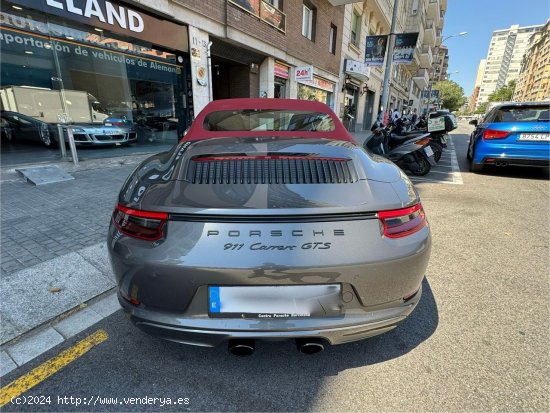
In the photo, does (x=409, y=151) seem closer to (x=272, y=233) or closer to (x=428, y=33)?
(x=272, y=233)

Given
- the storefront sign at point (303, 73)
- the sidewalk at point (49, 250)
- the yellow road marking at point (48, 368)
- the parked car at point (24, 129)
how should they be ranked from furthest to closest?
the storefront sign at point (303, 73), the parked car at point (24, 129), the sidewalk at point (49, 250), the yellow road marking at point (48, 368)

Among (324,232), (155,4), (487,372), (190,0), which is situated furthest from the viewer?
(190,0)

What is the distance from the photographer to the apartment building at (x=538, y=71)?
8112 centimetres

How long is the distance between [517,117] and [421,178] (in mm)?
2289

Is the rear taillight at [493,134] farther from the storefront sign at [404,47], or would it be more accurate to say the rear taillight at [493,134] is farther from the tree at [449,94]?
the tree at [449,94]

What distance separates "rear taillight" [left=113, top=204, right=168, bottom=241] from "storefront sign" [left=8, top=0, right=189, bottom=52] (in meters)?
6.71

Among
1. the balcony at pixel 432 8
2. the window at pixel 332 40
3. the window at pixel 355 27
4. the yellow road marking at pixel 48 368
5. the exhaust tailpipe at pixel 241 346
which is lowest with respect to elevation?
the yellow road marking at pixel 48 368

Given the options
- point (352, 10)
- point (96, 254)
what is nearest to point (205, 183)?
point (96, 254)

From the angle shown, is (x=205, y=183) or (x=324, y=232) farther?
(x=205, y=183)

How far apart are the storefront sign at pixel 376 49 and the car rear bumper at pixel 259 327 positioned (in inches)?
572

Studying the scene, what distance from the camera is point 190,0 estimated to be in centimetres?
768

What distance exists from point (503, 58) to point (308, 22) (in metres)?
194

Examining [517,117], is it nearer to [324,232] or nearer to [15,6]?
[324,232]

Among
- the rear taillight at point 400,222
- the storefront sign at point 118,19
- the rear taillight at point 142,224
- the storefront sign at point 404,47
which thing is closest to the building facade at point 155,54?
the storefront sign at point 118,19
